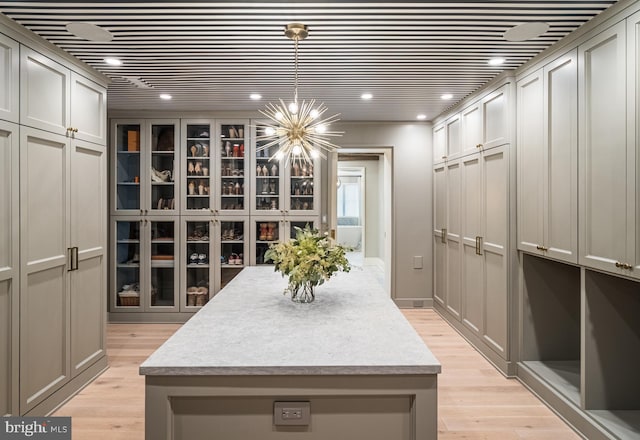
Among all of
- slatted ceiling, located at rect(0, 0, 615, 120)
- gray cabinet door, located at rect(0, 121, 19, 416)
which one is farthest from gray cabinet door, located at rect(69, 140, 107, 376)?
slatted ceiling, located at rect(0, 0, 615, 120)

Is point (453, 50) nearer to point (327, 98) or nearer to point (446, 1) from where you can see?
point (446, 1)

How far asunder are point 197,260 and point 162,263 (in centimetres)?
41

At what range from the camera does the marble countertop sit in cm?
144

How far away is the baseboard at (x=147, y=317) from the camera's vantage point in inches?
198

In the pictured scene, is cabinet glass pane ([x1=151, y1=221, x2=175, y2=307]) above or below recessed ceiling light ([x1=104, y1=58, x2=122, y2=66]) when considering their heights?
below

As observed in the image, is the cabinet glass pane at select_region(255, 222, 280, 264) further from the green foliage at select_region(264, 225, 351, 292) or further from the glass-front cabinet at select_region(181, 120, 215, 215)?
the green foliage at select_region(264, 225, 351, 292)

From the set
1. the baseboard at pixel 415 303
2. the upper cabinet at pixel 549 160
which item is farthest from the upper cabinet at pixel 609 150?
the baseboard at pixel 415 303

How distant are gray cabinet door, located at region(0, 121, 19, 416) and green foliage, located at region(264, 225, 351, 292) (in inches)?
57.8

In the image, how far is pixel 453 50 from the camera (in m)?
2.93

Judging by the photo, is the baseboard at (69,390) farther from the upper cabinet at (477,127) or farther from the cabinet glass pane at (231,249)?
the upper cabinet at (477,127)

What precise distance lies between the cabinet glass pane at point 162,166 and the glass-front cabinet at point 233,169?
0.57 meters

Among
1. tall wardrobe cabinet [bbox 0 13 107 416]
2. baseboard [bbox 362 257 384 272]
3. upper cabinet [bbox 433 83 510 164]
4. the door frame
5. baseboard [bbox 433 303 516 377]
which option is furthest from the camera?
baseboard [bbox 362 257 384 272]

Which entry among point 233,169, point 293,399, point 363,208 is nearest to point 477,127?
point 233,169

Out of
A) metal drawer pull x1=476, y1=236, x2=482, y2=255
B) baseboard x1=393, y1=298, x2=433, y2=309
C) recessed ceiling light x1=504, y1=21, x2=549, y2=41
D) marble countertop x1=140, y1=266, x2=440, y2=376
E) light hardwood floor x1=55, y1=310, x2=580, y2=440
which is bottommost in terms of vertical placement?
light hardwood floor x1=55, y1=310, x2=580, y2=440
